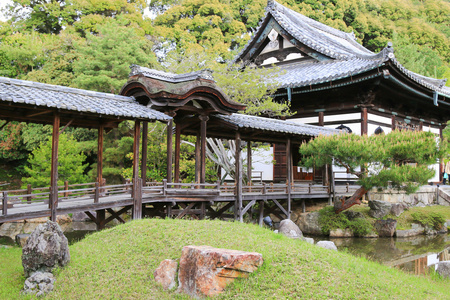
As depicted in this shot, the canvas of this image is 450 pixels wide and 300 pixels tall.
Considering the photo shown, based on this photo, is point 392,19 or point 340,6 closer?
point 340,6

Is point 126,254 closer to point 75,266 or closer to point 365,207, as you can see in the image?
point 75,266

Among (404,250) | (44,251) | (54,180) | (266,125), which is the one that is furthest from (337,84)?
(44,251)

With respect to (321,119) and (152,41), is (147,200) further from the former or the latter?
(152,41)

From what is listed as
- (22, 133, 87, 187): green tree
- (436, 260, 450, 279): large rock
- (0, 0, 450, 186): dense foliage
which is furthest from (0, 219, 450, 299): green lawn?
(22, 133, 87, 187): green tree

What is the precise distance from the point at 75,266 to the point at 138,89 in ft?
24.4

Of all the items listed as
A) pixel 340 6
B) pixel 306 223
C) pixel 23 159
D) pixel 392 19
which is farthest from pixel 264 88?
pixel 392 19

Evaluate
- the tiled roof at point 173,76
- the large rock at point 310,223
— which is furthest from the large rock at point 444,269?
the tiled roof at point 173,76

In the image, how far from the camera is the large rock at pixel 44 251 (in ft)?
24.5

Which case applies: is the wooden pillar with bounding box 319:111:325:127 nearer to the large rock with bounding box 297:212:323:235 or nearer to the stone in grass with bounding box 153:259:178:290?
the large rock with bounding box 297:212:323:235

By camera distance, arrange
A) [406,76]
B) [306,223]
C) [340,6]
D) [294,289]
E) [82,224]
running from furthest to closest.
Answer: [340,6]
[82,224]
[406,76]
[306,223]
[294,289]

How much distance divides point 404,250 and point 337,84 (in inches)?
344

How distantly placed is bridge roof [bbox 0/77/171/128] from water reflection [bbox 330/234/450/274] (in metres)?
7.58

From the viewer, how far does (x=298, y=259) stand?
7.09 meters

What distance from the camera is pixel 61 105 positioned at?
34.1 feet
